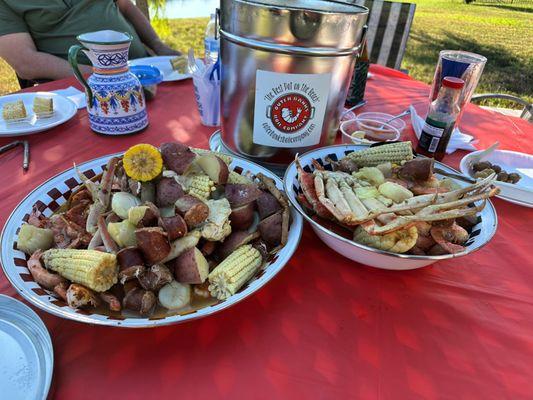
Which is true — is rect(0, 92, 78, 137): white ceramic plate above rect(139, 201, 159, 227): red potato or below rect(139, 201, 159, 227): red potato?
below

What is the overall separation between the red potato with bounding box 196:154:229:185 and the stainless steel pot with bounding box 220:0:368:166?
0.67 feet

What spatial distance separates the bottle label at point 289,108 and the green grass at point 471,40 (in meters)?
3.34

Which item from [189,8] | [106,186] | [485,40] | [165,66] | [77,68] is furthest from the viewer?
[189,8]

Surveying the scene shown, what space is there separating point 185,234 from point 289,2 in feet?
2.23

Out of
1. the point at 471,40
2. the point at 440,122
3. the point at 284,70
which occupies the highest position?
the point at 284,70

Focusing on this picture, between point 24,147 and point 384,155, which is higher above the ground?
point 384,155

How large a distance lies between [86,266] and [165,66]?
151 centimetres

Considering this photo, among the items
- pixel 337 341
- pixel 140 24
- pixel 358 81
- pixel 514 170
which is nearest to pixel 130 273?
pixel 337 341

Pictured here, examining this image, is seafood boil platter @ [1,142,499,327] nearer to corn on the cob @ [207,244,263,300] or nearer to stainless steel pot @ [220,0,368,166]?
corn on the cob @ [207,244,263,300]

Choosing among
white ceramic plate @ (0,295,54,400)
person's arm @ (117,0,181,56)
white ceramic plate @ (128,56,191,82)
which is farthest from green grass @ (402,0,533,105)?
white ceramic plate @ (0,295,54,400)

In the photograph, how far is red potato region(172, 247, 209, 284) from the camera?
0.64 meters

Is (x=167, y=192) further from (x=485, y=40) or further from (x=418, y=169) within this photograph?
(x=485, y=40)

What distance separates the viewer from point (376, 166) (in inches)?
36.4

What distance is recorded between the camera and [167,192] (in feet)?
2.46
